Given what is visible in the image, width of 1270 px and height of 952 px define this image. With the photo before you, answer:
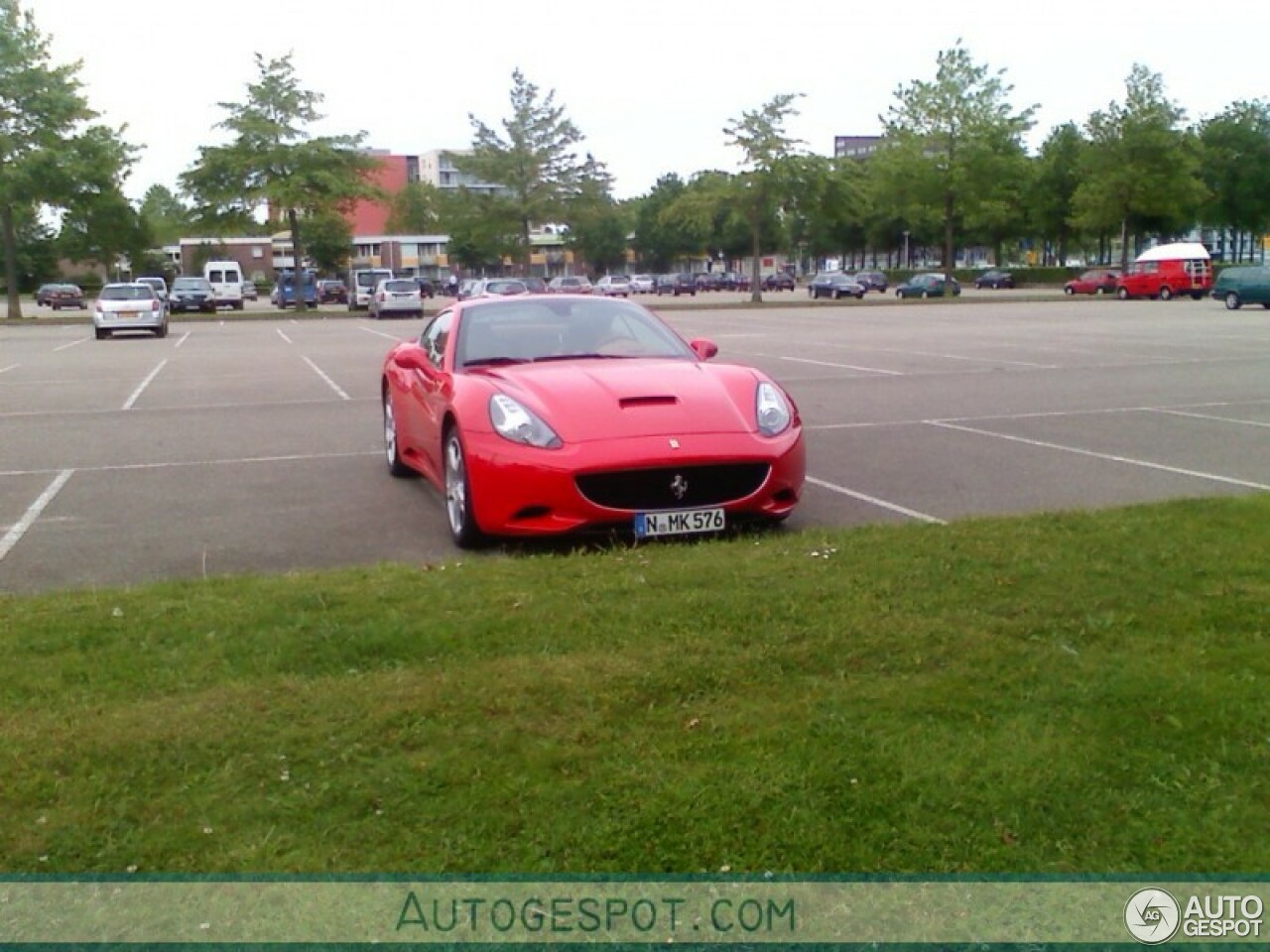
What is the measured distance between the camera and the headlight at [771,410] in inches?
280

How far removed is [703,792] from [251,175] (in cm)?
5088

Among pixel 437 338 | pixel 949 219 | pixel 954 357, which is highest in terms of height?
pixel 949 219

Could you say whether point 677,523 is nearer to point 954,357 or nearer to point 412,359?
point 412,359

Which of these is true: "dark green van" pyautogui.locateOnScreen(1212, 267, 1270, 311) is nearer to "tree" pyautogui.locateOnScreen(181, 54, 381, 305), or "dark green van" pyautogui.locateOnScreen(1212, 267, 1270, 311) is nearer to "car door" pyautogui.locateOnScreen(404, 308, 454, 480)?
"tree" pyautogui.locateOnScreen(181, 54, 381, 305)

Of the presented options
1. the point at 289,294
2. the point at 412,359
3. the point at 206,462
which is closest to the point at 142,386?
the point at 206,462

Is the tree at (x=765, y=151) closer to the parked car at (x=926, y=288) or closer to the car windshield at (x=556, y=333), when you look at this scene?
the parked car at (x=926, y=288)

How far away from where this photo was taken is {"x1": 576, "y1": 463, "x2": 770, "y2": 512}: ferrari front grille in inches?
259

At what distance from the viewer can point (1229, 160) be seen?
2672 inches

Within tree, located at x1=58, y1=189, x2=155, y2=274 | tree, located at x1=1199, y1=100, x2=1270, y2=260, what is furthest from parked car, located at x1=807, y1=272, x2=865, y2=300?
tree, located at x1=58, y1=189, x2=155, y2=274

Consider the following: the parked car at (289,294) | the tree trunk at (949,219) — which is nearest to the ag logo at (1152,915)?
the tree trunk at (949,219)

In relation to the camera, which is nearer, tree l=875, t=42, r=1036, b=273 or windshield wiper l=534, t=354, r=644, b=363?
windshield wiper l=534, t=354, r=644, b=363

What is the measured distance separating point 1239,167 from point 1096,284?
45.9 ft

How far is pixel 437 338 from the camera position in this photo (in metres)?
8.74

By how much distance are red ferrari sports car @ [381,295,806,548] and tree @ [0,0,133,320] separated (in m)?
40.9
